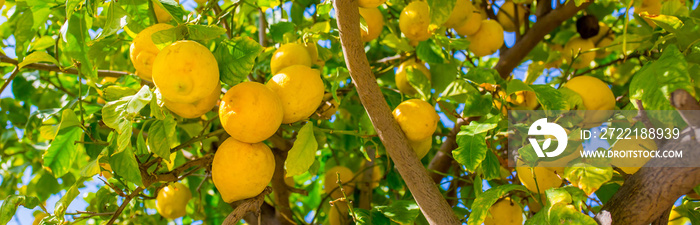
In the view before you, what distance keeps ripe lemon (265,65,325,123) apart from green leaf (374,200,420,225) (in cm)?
28

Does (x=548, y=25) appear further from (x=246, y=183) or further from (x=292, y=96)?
(x=246, y=183)

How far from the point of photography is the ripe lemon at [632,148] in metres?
0.99

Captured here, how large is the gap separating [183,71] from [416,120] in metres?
0.44

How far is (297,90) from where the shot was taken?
3.18 feet

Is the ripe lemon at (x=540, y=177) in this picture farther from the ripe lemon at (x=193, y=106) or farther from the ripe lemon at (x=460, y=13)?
the ripe lemon at (x=193, y=106)

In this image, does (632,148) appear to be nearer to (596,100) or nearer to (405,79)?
(596,100)

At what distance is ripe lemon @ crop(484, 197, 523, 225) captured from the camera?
1251 mm

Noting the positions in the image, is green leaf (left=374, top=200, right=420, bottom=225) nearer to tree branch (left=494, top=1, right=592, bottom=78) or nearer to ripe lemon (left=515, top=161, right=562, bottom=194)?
ripe lemon (left=515, top=161, right=562, bottom=194)

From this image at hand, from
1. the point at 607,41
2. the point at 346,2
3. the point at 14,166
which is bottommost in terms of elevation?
the point at 14,166

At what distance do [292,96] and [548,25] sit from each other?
1.03 meters

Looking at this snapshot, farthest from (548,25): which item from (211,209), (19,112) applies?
(19,112)

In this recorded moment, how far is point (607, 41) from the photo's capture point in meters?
1.76

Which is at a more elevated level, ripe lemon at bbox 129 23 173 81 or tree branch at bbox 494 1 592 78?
ripe lemon at bbox 129 23 173 81
